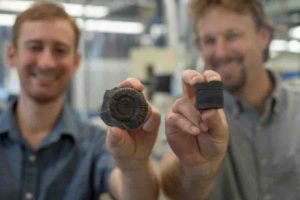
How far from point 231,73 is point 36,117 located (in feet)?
2.28

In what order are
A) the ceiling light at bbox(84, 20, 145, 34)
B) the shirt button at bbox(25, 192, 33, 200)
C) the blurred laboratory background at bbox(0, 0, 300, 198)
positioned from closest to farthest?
the shirt button at bbox(25, 192, 33, 200), the blurred laboratory background at bbox(0, 0, 300, 198), the ceiling light at bbox(84, 20, 145, 34)

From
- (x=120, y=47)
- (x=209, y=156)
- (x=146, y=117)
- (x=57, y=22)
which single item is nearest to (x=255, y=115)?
(x=209, y=156)

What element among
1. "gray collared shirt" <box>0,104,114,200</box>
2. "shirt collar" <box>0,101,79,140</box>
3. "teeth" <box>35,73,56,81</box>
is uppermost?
"teeth" <box>35,73,56,81</box>

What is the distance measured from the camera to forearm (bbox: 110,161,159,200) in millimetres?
Answer: 1012

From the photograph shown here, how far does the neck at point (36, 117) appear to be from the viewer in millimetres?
1483

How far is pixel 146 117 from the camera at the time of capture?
0.81 m

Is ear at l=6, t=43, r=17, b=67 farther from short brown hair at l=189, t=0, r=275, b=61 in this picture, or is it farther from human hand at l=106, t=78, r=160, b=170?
human hand at l=106, t=78, r=160, b=170

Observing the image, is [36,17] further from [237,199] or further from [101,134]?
[237,199]

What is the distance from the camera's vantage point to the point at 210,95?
762 mm

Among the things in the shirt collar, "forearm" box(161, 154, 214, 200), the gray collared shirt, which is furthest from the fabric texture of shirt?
the shirt collar

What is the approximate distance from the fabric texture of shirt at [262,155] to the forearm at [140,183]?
0.59 feet

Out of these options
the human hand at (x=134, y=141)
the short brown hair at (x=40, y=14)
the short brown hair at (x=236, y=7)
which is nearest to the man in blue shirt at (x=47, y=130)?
the short brown hair at (x=40, y=14)

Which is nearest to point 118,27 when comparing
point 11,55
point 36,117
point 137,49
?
point 137,49

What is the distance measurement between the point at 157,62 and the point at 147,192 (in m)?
1.59
